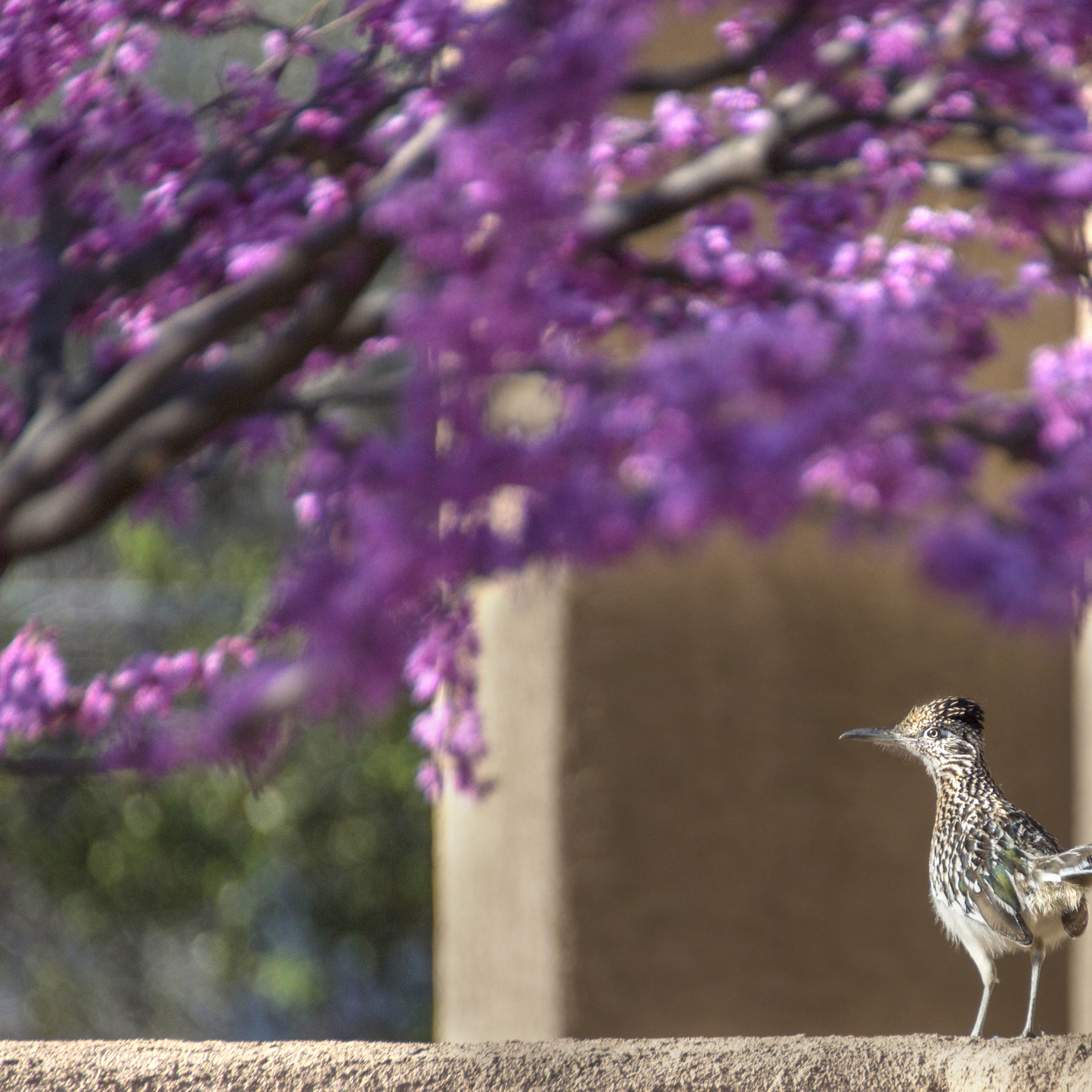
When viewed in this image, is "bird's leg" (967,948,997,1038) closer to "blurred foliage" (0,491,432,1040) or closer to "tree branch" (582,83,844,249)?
"tree branch" (582,83,844,249)

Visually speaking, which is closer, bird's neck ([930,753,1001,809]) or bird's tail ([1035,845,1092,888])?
bird's tail ([1035,845,1092,888])

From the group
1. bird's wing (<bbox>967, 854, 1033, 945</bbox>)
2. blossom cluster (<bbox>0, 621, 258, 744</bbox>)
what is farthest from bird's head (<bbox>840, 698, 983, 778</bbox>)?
blossom cluster (<bbox>0, 621, 258, 744</bbox>)

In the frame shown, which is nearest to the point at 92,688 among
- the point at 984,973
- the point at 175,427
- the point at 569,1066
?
the point at 175,427

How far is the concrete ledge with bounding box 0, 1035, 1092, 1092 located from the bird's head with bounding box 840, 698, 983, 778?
1.38ft

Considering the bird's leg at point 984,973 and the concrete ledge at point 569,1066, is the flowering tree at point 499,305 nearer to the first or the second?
the concrete ledge at point 569,1066

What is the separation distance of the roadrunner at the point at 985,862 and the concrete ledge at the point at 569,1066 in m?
0.09

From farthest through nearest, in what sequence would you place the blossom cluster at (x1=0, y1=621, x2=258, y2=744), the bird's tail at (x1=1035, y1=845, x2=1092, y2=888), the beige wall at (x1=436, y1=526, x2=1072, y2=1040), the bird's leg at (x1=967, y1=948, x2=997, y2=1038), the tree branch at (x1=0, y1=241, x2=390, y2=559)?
the beige wall at (x1=436, y1=526, x2=1072, y2=1040) < the blossom cluster at (x1=0, y1=621, x2=258, y2=744) < the bird's leg at (x1=967, y1=948, x2=997, y2=1038) < the bird's tail at (x1=1035, y1=845, x2=1092, y2=888) < the tree branch at (x1=0, y1=241, x2=390, y2=559)

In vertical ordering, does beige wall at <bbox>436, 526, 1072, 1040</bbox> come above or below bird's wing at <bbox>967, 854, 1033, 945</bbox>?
below

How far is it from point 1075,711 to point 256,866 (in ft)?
10.0

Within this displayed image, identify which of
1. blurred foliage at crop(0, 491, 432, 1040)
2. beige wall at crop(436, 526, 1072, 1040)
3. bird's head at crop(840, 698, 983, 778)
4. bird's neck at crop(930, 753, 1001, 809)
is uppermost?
bird's head at crop(840, 698, 983, 778)

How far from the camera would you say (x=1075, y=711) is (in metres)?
3.20

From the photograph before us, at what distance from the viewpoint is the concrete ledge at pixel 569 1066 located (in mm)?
1985

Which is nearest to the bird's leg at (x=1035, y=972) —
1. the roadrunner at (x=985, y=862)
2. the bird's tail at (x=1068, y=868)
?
the roadrunner at (x=985, y=862)

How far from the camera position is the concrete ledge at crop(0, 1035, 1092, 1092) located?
199 cm
